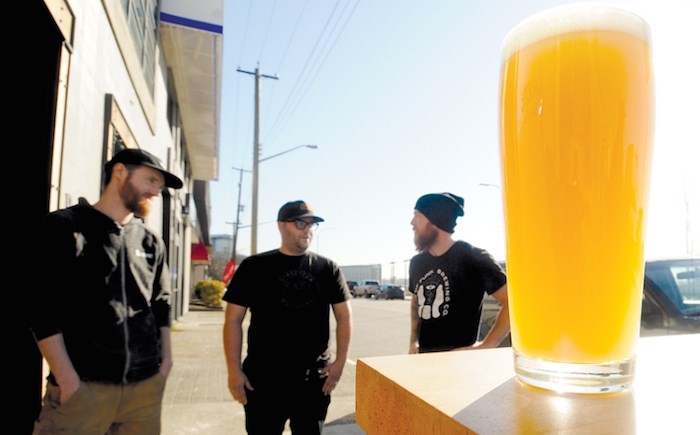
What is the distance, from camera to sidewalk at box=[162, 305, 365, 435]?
4.21 m

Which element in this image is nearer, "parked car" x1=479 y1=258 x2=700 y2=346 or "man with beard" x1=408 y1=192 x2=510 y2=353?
"man with beard" x1=408 y1=192 x2=510 y2=353

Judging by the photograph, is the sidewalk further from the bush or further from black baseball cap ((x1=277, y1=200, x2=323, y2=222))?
the bush

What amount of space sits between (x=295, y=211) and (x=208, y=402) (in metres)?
3.00

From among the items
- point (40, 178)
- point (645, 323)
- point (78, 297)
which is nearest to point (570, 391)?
point (78, 297)

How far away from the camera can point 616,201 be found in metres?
0.45

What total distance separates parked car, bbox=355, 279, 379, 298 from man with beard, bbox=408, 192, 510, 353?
128 ft

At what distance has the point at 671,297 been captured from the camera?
3477 millimetres

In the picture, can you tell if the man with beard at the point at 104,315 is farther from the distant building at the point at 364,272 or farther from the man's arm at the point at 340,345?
the distant building at the point at 364,272

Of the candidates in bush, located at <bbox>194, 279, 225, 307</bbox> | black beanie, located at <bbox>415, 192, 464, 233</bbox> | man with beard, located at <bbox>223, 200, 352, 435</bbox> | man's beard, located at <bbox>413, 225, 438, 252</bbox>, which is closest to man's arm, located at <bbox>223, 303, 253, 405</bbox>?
man with beard, located at <bbox>223, 200, 352, 435</bbox>

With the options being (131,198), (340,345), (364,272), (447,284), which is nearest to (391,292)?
(364,272)

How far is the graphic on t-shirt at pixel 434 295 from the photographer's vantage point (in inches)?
104

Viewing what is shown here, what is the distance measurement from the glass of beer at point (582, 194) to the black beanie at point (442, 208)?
7.71ft

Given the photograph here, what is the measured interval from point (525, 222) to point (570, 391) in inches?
7.1

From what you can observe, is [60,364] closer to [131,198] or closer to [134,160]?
[131,198]
